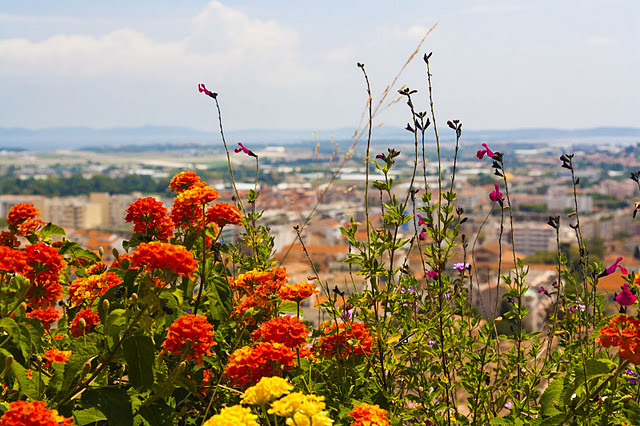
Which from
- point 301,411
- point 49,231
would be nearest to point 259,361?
point 301,411

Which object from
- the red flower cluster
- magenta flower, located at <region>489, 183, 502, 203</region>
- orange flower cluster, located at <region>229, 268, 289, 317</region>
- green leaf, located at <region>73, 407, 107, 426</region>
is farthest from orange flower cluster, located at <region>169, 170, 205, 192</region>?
magenta flower, located at <region>489, 183, 502, 203</region>

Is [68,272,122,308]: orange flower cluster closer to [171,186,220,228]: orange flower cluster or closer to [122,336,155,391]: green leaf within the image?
[171,186,220,228]: orange flower cluster

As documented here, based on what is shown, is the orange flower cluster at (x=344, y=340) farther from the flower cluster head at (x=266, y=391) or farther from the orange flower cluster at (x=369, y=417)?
the flower cluster head at (x=266, y=391)

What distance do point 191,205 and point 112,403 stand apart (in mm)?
579

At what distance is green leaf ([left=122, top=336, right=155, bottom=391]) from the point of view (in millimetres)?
1106

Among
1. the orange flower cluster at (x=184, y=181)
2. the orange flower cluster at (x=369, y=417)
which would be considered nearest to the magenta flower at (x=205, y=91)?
the orange flower cluster at (x=184, y=181)

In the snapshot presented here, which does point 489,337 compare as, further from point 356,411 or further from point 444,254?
point 356,411

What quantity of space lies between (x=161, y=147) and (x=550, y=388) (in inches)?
5053

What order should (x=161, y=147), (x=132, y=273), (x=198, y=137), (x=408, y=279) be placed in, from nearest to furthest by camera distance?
(x=132, y=273), (x=408, y=279), (x=161, y=147), (x=198, y=137)

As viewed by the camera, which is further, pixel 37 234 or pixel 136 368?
pixel 37 234

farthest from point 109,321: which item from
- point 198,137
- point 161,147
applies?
point 198,137

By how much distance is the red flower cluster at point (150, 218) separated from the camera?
1.65 metres

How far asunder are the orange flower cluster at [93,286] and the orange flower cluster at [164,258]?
0.49 meters

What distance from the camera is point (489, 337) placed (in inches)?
60.9
